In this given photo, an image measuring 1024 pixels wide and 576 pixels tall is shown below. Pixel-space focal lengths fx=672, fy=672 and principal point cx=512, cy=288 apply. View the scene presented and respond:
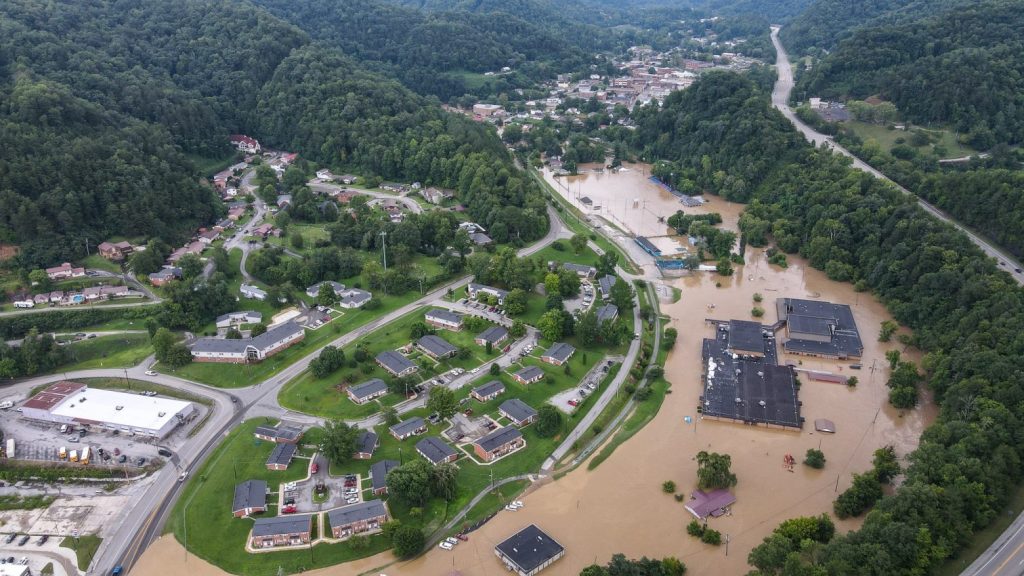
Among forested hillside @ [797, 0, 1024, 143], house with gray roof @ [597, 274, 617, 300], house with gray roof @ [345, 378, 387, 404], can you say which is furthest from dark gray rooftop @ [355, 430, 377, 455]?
forested hillside @ [797, 0, 1024, 143]

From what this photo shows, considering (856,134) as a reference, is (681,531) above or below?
below

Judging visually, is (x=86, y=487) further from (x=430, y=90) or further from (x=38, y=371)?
(x=430, y=90)

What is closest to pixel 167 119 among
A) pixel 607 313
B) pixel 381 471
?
pixel 607 313

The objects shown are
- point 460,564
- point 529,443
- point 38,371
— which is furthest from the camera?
point 38,371

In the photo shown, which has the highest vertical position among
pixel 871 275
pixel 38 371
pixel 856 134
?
pixel 856 134

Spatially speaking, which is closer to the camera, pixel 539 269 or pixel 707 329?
pixel 707 329

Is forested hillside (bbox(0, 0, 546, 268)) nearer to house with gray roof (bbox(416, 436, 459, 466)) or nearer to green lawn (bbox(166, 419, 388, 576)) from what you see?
green lawn (bbox(166, 419, 388, 576))

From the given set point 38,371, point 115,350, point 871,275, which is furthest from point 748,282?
point 38,371

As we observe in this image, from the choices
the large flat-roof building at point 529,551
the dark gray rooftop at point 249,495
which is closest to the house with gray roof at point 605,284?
the large flat-roof building at point 529,551
